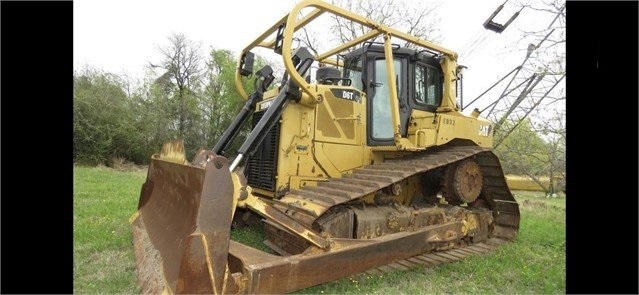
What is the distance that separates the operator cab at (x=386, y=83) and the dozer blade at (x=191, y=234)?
8.55 ft

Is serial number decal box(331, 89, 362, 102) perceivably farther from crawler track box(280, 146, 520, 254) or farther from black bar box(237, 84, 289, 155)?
crawler track box(280, 146, 520, 254)

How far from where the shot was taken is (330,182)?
431 cm

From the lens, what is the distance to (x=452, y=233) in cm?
472

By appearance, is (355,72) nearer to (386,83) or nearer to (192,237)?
(386,83)

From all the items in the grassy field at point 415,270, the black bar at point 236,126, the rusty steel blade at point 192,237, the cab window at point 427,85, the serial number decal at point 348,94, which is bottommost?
the grassy field at point 415,270

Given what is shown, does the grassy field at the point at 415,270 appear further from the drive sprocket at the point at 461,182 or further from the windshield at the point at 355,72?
the windshield at the point at 355,72

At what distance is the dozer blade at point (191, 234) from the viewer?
261 centimetres

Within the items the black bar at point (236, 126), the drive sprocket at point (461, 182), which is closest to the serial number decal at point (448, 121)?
the drive sprocket at point (461, 182)

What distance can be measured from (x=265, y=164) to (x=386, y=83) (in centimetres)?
196

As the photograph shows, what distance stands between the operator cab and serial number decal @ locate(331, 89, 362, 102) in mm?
199

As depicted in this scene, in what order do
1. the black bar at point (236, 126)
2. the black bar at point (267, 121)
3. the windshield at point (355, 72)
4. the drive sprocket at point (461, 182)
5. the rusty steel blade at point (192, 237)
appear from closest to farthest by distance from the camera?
1. the rusty steel blade at point (192, 237)
2. the black bar at point (267, 121)
3. the drive sprocket at point (461, 182)
4. the black bar at point (236, 126)
5. the windshield at point (355, 72)

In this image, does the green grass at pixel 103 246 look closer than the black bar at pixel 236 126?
Yes

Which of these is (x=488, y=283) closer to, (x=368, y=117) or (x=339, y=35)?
(x=368, y=117)
